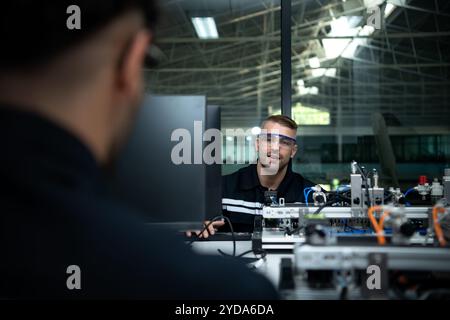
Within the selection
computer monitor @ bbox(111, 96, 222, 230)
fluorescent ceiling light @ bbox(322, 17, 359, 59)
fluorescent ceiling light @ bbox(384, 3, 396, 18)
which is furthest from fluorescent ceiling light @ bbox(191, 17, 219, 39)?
computer monitor @ bbox(111, 96, 222, 230)

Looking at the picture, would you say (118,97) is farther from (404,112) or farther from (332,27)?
(404,112)

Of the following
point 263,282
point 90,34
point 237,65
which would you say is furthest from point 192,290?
point 237,65

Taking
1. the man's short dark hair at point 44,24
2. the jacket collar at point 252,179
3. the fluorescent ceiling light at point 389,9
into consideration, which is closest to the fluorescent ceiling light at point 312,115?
the fluorescent ceiling light at point 389,9

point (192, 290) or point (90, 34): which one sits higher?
point (90, 34)

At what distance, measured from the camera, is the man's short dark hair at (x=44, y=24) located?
1.82 feet

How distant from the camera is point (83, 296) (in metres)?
0.74

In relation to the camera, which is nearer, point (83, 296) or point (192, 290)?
point (192, 290)

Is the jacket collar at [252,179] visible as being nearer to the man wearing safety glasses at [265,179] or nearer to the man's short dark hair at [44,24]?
the man wearing safety glasses at [265,179]

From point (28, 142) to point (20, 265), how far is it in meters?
0.18

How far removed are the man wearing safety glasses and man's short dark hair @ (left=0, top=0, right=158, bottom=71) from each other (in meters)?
1.64

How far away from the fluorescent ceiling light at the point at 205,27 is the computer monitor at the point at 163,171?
15.0 ft

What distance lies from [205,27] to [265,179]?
4063 millimetres
